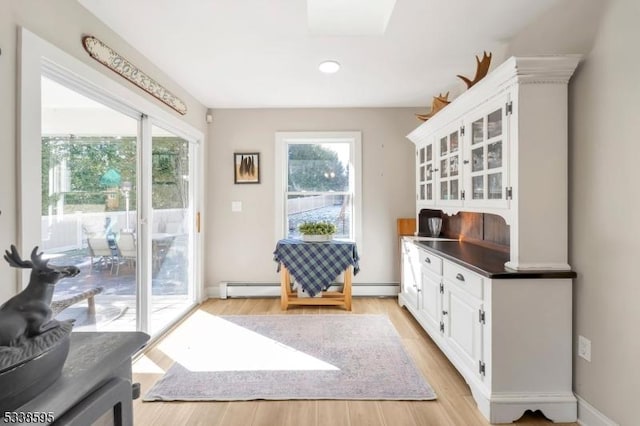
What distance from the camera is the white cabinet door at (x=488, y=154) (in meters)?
2.01

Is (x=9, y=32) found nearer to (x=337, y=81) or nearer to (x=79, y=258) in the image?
(x=79, y=258)

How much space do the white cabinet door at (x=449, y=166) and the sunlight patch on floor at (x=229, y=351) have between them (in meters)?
1.74

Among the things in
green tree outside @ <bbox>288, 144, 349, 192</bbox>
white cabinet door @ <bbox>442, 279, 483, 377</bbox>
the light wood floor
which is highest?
green tree outside @ <bbox>288, 144, 349, 192</bbox>

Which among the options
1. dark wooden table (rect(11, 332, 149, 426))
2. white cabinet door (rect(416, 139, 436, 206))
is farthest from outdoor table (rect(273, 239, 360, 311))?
dark wooden table (rect(11, 332, 149, 426))

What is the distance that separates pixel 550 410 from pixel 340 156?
10.6ft

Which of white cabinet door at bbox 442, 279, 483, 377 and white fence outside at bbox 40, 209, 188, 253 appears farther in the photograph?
white cabinet door at bbox 442, 279, 483, 377

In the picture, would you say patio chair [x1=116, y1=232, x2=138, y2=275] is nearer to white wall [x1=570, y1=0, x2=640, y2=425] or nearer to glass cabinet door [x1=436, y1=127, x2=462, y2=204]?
glass cabinet door [x1=436, y1=127, x2=462, y2=204]

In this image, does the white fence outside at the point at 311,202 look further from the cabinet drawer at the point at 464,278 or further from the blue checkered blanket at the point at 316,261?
the cabinet drawer at the point at 464,278

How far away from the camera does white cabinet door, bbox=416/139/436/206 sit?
128 inches

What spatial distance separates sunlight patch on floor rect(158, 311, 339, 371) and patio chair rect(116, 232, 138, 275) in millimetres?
818

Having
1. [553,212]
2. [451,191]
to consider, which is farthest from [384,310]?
[553,212]

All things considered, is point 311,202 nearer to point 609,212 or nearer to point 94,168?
point 94,168

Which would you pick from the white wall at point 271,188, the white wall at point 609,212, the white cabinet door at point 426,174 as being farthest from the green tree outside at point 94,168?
the white wall at point 609,212

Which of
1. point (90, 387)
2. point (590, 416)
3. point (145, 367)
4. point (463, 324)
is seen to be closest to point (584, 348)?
point (590, 416)
